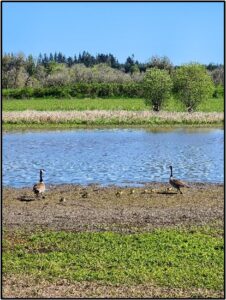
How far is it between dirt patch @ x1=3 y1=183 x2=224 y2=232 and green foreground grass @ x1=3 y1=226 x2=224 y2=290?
0.93 meters

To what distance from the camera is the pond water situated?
22109 millimetres

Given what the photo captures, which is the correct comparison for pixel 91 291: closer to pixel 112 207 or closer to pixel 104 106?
pixel 112 207

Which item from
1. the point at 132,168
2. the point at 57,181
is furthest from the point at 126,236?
the point at 132,168

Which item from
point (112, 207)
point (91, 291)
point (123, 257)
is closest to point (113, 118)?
point (112, 207)

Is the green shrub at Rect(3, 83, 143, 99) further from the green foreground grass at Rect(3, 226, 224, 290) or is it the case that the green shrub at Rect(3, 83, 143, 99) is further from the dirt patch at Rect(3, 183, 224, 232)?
the green foreground grass at Rect(3, 226, 224, 290)

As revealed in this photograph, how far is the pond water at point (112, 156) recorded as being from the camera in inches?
870

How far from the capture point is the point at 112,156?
2844 cm

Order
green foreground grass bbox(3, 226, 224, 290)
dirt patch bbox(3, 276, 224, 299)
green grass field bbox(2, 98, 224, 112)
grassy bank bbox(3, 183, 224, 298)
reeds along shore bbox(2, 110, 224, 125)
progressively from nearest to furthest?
dirt patch bbox(3, 276, 224, 299) → grassy bank bbox(3, 183, 224, 298) → green foreground grass bbox(3, 226, 224, 290) → reeds along shore bbox(2, 110, 224, 125) → green grass field bbox(2, 98, 224, 112)

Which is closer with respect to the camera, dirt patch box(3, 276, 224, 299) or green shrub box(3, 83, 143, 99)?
dirt patch box(3, 276, 224, 299)

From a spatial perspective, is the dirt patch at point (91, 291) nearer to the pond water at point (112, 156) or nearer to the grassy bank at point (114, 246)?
the grassy bank at point (114, 246)

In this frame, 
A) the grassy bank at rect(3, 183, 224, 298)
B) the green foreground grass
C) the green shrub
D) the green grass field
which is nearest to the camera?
the grassy bank at rect(3, 183, 224, 298)

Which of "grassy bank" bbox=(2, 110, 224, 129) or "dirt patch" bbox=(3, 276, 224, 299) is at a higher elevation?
"grassy bank" bbox=(2, 110, 224, 129)

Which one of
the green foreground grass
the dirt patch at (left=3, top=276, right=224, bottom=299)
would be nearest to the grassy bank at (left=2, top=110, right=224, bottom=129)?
the green foreground grass

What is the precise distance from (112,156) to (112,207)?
1272 cm
